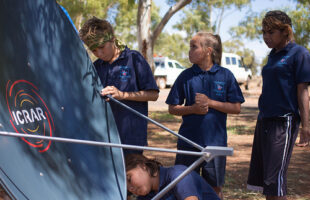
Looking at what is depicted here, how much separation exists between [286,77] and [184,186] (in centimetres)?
131

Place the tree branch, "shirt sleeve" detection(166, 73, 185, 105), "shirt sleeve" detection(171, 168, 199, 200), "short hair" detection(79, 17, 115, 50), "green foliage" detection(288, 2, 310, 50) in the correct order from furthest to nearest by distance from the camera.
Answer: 1. "green foliage" detection(288, 2, 310, 50)
2. the tree branch
3. "shirt sleeve" detection(166, 73, 185, 105)
4. "short hair" detection(79, 17, 115, 50)
5. "shirt sleeve" detection(171, 168, 199, 200)

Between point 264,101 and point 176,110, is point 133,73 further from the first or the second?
point 264,101

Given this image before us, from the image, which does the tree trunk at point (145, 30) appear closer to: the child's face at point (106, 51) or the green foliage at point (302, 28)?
the child's face at point (106, 51)

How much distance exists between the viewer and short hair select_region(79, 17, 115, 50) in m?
3.03

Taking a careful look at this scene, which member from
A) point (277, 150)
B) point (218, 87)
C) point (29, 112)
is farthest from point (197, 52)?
point (29, 112)

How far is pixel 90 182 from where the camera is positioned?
8.69 feet

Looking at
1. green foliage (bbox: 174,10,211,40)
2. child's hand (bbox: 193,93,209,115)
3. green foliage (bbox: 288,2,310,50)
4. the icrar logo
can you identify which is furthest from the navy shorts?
green foliage (bbox: 174,10,211,40)

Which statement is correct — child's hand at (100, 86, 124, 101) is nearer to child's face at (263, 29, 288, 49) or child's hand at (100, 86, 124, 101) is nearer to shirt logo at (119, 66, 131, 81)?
shirt logo at (119, 66, 131, 81)

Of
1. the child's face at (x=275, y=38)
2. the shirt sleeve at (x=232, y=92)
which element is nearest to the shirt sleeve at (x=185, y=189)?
the shirt sleeve at (x=232, y=92)

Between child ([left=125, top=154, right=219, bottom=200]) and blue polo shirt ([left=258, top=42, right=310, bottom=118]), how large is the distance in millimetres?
995

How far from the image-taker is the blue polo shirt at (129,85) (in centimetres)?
316

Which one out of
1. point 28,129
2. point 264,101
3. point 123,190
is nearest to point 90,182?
point 123,190

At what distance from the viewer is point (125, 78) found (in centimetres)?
317

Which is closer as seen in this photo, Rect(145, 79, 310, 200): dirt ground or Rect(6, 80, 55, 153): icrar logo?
Rect(6, 80, 55, 153): icrar logo
